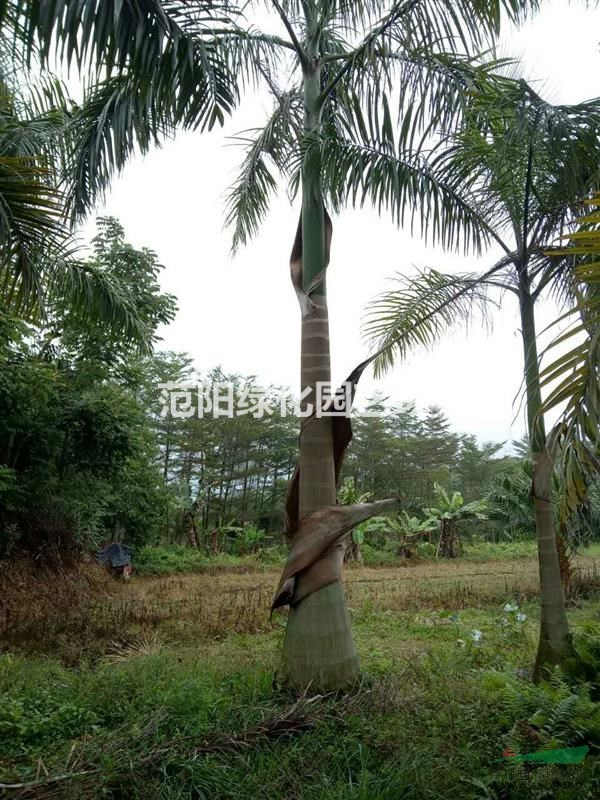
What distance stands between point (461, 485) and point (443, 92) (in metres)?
31.0

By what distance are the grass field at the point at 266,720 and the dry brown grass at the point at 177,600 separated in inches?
3.6

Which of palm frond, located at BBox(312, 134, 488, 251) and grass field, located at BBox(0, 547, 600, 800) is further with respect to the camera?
palm frond, located at BBox(312, 134, 488, 251)

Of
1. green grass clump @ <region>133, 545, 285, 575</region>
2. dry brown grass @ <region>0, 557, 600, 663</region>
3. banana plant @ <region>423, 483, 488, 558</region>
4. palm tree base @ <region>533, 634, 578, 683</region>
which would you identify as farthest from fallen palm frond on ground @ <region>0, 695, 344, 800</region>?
banana plant @ <region>423, 483, 488, 558</region>

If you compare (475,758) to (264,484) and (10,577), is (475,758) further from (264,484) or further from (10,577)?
(264,484)

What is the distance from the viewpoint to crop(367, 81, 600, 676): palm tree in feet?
12.0

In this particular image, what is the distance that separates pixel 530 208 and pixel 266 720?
12.9 feet

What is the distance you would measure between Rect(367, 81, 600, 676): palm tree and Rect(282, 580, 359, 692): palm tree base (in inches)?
58.0

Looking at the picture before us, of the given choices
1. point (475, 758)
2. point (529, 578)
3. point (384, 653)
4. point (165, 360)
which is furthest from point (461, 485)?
point (475, 758)

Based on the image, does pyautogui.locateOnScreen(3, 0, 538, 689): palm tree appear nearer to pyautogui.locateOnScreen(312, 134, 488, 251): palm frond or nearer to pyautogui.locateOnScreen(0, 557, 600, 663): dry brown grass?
pyautogui.locateOnScreen(312, 134, 488, 251): palm frond

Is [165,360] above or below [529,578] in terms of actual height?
above

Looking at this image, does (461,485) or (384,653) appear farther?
(461,485)

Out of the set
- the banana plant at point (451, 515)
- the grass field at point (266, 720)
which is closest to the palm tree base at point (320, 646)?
the grass field at point (266, 720)

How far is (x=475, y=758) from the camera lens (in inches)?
106

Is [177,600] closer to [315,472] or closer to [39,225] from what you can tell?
[315,472]
